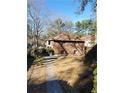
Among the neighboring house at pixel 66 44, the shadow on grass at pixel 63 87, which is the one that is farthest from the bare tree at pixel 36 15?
the shadow on grass at pixel 63 87

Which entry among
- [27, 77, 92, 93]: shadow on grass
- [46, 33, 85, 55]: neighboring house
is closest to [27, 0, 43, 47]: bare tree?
[46, 33, 85, 55]: neighboring house

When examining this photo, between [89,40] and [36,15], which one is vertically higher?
[36,15]

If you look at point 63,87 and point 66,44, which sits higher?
point 66,44

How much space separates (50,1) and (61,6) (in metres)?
0.10

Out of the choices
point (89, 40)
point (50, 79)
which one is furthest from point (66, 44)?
point (50, 79)

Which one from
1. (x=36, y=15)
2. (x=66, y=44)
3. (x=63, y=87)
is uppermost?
(x=36, y=15)

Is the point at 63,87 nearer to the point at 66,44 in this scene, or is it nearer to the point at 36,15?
the point at 66,44

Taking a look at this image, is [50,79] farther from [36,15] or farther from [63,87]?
[36,15]

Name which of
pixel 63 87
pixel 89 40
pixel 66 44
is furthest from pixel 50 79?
pixel 89 40

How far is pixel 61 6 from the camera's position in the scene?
9.24ft

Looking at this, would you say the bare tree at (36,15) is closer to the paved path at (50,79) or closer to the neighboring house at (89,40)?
the paved path at (50,79)

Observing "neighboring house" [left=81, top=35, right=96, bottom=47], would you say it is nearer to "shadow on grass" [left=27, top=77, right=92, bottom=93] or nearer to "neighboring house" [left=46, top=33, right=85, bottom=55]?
"neighboring house" [left=46, top=33, right=85, bottom=55]
